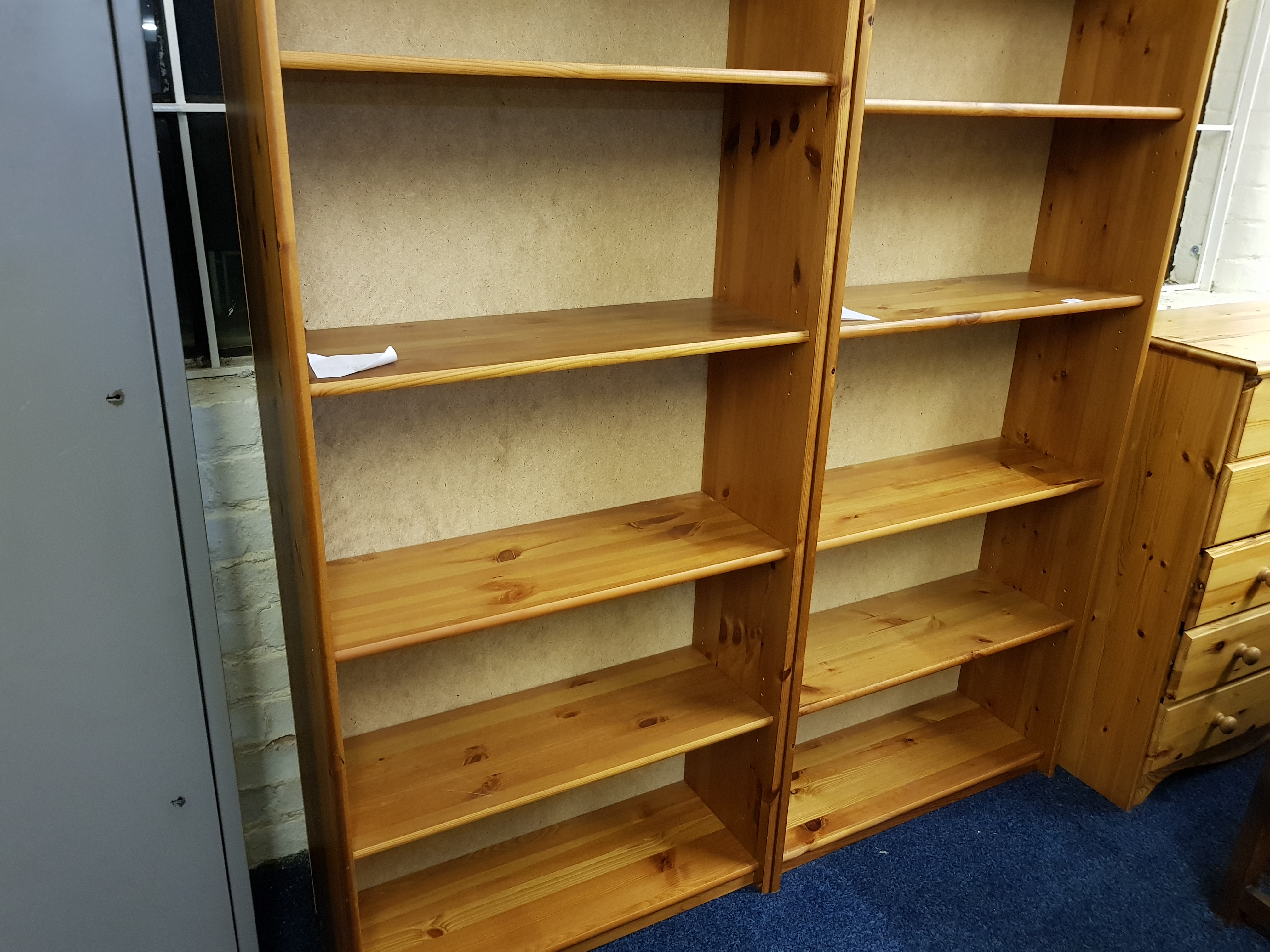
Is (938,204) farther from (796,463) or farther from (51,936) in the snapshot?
(51,936)

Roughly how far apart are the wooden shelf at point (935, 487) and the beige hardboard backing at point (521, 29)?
90cm

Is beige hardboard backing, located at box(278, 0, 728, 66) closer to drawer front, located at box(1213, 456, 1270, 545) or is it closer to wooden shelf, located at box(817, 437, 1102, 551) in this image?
wooden shelf, located at box(817, 437, 1102, 551)

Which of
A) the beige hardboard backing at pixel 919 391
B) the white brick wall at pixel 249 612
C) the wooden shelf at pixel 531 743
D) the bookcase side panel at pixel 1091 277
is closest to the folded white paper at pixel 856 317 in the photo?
the beige hardboard backing at pixel 919 391

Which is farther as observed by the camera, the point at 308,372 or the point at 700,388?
the point at 700,388

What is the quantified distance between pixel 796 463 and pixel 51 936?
4.35 feet

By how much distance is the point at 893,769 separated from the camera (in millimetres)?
2271

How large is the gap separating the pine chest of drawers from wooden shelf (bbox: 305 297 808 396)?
3.27 feet

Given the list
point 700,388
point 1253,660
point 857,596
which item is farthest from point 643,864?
point 1253,660

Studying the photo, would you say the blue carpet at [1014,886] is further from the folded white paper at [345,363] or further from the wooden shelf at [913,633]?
the folded white paper at [345,363]

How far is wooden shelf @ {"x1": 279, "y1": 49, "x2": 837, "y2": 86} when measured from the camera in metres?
1.08

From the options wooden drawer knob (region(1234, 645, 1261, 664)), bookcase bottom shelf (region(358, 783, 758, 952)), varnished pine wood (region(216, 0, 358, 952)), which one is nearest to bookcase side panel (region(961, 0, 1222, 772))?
wooden drawer knob (region(1234, 645, 1261, 664))

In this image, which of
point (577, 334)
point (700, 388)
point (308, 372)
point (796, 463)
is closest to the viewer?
point (308, 372)

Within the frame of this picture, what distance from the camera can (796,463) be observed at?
5.39ft

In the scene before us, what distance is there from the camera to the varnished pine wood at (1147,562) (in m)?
1.96
